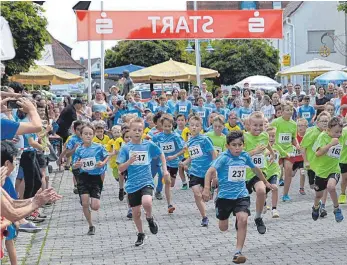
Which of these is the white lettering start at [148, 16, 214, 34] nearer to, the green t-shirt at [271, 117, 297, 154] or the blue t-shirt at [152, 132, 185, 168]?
the green t-shirt at [271, 117, 297, 154]

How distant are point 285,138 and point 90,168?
418 cm

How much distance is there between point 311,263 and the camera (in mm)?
8617

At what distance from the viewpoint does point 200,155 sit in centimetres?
1195

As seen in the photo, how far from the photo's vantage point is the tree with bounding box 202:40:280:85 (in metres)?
60.9

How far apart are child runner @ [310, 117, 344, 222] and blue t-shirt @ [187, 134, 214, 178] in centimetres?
153

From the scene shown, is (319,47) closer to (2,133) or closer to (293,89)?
(293,89)

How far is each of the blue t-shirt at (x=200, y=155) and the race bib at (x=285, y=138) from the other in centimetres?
249

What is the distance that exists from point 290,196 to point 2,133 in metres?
9.52

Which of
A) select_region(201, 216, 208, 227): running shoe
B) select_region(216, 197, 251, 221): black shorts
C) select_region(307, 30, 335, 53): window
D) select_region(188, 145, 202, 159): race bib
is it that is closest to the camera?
select_region(216, 197, 251, 221): black shorts

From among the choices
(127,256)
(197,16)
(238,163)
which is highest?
(197,16)

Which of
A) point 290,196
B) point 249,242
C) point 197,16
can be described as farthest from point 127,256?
point 197,16

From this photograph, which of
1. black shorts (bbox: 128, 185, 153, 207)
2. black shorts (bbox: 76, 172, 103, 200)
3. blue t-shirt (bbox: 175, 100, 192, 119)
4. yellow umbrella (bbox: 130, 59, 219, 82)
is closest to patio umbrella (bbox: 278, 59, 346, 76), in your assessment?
yellow umbrella (bbox: 130, 59, 219, 82)

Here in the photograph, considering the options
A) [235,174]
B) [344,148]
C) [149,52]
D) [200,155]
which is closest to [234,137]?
[235,174]

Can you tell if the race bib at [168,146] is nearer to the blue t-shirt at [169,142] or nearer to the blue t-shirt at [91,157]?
the blue t-shirt at [169,142]
